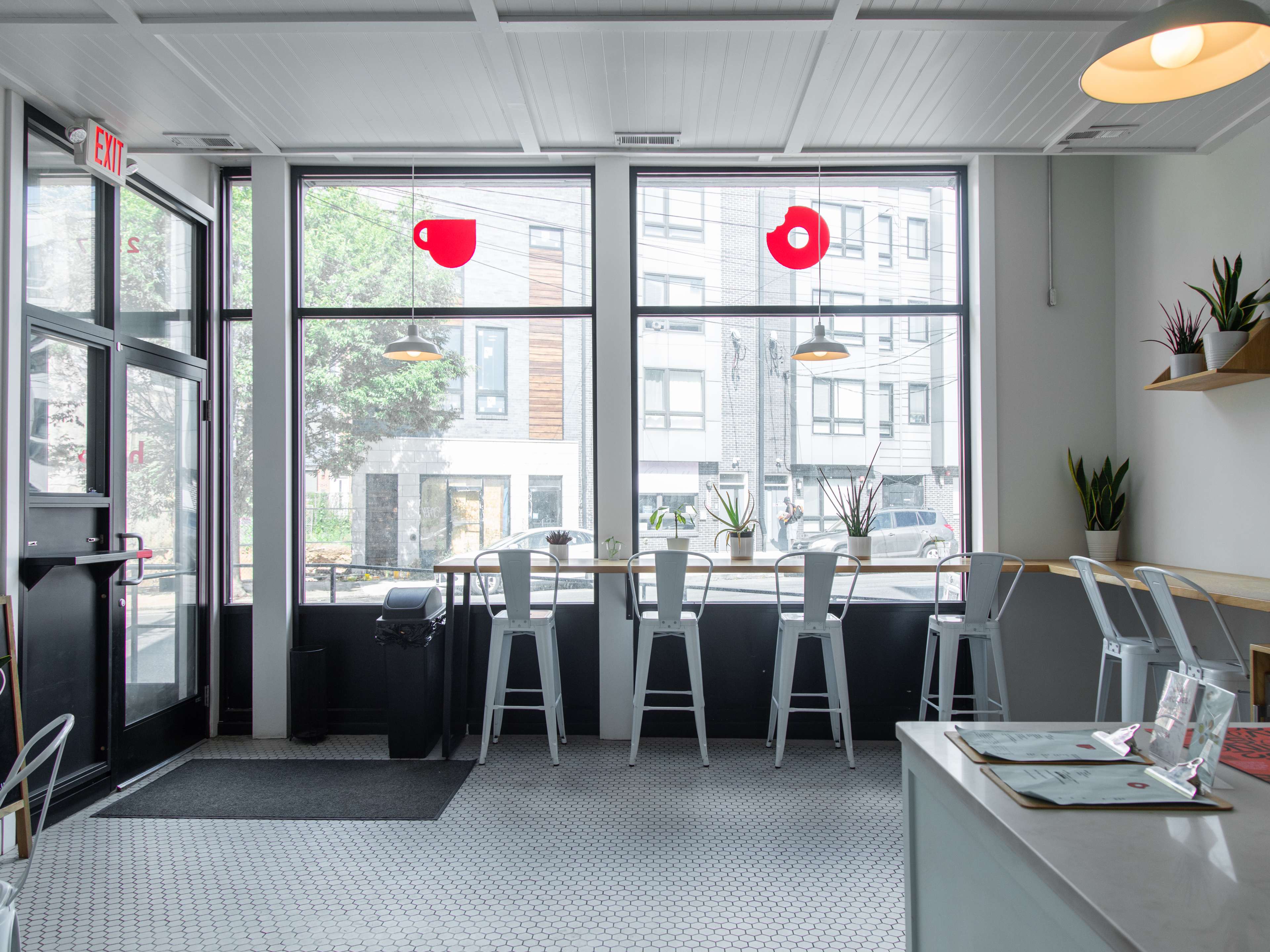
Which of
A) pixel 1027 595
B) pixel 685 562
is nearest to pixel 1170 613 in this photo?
pixel 1027 595

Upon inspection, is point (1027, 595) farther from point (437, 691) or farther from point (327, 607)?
point (327, 607)

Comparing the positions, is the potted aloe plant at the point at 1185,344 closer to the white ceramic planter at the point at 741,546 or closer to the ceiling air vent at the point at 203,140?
the white ceramic planter at the point at 741,546

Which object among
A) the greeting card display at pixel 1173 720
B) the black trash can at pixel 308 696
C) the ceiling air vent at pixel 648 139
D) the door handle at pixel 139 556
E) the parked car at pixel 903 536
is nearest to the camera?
the greeting card display at pixel 1173 720

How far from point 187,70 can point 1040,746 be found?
12.2 ft

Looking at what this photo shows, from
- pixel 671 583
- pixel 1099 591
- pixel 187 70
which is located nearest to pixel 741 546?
pixel 671 583

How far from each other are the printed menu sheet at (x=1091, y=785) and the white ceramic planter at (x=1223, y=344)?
275 centimetres

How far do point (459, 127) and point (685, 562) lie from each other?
2.40 meters

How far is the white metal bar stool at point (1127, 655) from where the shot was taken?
3.13 metres

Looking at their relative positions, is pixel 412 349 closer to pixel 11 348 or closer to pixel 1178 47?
pixel 11 348

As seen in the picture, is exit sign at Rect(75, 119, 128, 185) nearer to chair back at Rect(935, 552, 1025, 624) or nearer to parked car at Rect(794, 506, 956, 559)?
parked car at Rect(794, 506, 956, 559)

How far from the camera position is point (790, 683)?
12.3 feet

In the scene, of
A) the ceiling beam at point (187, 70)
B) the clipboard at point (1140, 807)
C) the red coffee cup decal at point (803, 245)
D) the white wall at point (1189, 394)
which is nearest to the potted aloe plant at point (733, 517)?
the red coffee cup decal at point (803, 245)

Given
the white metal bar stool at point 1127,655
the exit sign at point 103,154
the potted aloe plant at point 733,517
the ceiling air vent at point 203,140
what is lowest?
the white metal bar stool at point 1127,655

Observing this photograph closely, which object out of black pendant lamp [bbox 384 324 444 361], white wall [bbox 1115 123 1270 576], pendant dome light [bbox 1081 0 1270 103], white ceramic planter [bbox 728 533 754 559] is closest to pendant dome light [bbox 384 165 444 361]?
black pendant lamp [bbox 384 324 444 361]
